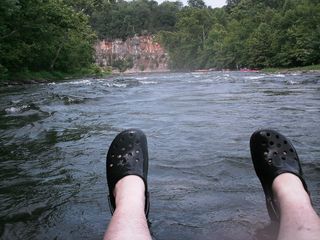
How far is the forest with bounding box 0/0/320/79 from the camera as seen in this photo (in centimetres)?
1881

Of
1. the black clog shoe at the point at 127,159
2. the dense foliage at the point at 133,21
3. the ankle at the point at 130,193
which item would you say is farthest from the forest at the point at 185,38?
the dense foliage at the point at 133,21

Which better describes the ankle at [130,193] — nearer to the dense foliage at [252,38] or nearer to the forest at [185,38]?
the forest at [185,38]

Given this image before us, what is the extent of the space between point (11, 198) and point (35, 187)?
0.19 meters

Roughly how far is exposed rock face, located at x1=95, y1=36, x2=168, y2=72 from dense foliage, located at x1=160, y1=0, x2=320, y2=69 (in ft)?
37.9

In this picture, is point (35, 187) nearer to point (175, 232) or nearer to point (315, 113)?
point (175, 232)

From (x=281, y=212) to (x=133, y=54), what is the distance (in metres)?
93.8

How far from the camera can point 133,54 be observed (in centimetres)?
9375

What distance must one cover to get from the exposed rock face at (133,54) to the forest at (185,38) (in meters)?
9.24

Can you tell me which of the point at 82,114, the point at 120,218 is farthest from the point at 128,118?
the point at 120,218

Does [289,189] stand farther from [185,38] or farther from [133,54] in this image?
[133,54]

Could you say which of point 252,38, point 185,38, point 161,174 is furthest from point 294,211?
point 185,38

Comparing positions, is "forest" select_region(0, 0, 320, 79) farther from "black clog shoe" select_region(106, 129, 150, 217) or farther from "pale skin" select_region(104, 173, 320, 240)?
"pale skin" select_region(104, 173, 320, 240)

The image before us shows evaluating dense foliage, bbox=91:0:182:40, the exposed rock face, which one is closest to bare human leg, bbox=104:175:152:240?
the exposed rock face

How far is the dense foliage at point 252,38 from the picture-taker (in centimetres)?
3286
